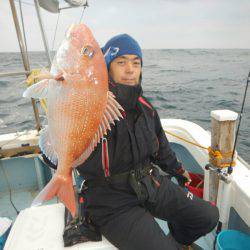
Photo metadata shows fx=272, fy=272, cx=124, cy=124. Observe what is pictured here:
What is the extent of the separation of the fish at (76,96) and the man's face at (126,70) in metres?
0.89

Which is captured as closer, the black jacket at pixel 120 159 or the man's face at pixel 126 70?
the black jacket at pixel 120 159

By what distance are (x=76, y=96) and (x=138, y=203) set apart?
1.19 meters

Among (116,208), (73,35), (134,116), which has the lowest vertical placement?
(116,208)

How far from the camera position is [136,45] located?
102 inches

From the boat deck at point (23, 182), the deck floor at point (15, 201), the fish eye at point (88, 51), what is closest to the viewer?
the fish eye at point (88, 51)

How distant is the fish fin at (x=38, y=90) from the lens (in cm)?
144

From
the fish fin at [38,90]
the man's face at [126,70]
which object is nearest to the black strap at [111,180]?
the man's face at [126,70]

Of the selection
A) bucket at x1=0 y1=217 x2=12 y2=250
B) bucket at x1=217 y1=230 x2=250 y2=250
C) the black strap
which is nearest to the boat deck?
bucket at x1=0 y1=217 x2=12 y2=250

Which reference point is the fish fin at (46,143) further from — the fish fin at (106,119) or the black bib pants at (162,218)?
the black bib pants at (162,218)

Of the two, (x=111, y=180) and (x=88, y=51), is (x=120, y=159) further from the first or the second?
(x=88, y=51)

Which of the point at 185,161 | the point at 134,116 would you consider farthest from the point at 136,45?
the point at 185,161

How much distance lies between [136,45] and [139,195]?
1384 mm

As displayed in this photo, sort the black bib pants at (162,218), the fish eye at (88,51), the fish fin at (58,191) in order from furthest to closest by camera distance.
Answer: the black bib pants at (162,218) → the fish fin at (58,191) → the fish eye at (88,51)

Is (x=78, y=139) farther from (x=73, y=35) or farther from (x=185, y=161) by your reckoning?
(x=185, y=161)
